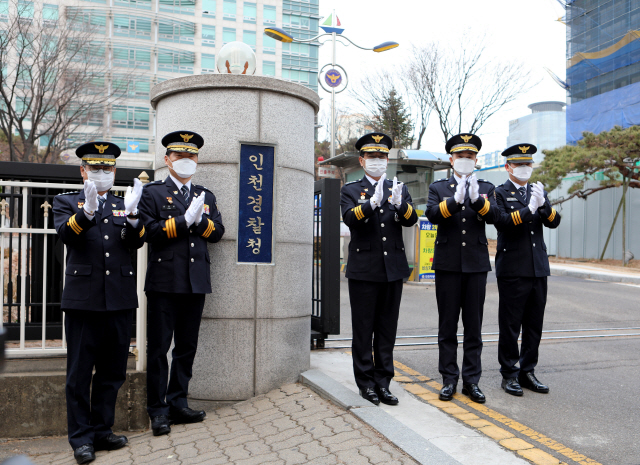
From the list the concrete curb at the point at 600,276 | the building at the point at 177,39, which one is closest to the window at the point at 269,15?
the building at the point at 177,39

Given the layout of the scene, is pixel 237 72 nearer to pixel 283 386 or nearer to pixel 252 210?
pixel 252 210

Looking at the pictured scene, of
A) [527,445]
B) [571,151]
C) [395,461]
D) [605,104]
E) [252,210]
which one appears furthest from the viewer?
[605,104]

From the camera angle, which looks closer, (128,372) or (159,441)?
(159,441)

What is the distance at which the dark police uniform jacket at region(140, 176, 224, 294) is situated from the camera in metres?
4.06

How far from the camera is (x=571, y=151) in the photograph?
21.7 metres

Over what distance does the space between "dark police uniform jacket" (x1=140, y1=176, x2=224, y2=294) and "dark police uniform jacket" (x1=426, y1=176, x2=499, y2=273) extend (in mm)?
1787

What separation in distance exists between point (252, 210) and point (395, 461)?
2.38 meters

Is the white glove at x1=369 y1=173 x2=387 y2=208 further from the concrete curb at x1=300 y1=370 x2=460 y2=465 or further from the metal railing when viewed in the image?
the metal railing

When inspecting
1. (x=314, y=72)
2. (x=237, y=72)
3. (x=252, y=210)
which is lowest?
(x=252, y=210)

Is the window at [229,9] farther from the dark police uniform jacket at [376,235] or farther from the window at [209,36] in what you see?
the dark police uniform jacket at [376,235]

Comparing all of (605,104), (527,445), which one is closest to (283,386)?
(527,445)

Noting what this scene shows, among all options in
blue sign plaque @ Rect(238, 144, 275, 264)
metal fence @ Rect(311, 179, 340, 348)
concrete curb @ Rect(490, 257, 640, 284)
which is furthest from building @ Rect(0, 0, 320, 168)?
blue sign plaque @ Rect(238, 144, 275, 264)

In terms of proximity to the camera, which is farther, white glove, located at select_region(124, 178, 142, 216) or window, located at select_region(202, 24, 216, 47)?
window, located at select_region(202, 24, 216, 47)

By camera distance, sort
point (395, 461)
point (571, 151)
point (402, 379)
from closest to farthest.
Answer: point (395, 461), point (402, 379), point (571, 151)
